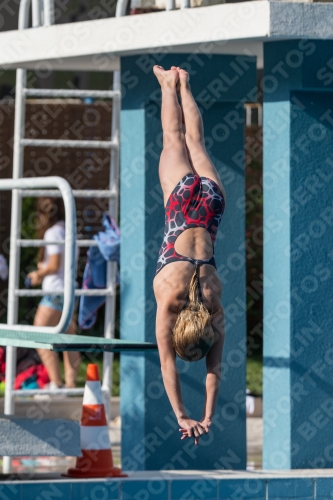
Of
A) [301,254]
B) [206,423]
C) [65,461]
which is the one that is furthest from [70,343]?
[65,461]

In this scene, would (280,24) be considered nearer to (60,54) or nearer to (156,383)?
(60,54)

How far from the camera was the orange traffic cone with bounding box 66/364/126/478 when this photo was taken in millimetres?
6289

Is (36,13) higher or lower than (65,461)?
higher

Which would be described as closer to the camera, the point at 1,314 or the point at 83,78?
the point at 1,314

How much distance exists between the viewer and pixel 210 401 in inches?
193

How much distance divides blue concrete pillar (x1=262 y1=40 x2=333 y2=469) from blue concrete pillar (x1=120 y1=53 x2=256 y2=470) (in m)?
0.34

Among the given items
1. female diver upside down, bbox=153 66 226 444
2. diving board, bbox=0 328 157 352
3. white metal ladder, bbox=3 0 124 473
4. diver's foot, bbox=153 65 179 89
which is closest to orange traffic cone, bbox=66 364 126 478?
diving board, bbox=0 328 157 352

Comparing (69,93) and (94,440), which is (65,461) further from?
(69,93)

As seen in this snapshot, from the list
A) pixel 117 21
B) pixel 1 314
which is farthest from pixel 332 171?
pixel 1 314

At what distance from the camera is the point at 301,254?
6.44m

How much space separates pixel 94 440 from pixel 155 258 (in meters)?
1.11

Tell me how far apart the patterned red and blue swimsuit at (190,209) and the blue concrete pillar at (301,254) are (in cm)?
150

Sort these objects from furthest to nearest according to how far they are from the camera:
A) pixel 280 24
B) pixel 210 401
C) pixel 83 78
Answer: pixel 83 78
pixel 280 24
pixel 210 401

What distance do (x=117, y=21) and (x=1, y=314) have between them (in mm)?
7042
